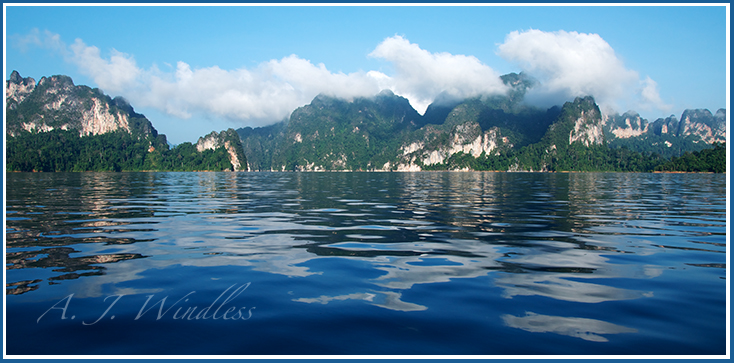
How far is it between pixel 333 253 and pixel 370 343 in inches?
207

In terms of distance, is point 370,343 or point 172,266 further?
point 172,266

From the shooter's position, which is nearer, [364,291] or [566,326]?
[566,326]

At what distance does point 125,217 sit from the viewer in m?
17.2

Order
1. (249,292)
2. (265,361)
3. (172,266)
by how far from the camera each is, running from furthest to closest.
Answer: (172,266) → (249,292) → (265,361)

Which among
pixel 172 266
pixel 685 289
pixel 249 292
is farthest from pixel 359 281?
pixel 685 289

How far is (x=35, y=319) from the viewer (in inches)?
226

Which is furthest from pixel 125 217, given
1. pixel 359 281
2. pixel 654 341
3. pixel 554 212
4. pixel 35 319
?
pixel 554 212

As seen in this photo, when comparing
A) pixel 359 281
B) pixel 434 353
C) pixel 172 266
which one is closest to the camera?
pixel 434 353

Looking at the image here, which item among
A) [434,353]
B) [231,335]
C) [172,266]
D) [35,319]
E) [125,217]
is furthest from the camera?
[125,217]

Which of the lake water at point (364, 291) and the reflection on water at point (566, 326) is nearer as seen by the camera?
the lake water at point (364, 291)

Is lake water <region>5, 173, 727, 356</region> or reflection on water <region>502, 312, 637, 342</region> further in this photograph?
reflection on water <region>502, 312, 637, 342</region>

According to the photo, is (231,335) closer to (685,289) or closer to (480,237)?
(685,289)

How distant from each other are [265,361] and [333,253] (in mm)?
5687

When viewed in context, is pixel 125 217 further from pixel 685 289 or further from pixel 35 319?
pixel 685 289
